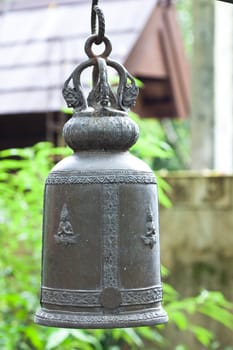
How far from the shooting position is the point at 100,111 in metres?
2.86

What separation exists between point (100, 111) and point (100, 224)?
0.37 metres

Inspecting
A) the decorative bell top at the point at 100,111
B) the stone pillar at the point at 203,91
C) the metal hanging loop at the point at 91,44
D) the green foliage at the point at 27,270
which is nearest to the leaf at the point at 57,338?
the green foliage at the point at 27,270

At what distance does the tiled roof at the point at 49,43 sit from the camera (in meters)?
6.61

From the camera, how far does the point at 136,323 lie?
2.75 metres

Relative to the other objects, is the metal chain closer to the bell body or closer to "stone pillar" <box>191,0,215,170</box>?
the bell body

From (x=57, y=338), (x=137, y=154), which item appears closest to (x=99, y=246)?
(x=57, y=338)

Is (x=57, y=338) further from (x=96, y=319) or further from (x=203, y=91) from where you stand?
(x=203, y=91)

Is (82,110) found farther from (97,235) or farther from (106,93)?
(97,235)

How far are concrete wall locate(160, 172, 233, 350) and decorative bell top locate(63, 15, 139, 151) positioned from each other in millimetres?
3786

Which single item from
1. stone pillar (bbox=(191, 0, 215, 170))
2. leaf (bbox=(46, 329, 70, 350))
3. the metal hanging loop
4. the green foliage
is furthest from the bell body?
stone pillar (bbox=(191, 0, 215, 170))

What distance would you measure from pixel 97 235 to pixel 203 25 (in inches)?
212

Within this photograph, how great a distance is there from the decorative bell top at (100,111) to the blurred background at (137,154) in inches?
63.7

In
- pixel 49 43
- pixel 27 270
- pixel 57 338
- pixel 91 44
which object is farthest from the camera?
pixel 49 43

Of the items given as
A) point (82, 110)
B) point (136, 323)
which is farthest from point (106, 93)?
point (136, 323)
